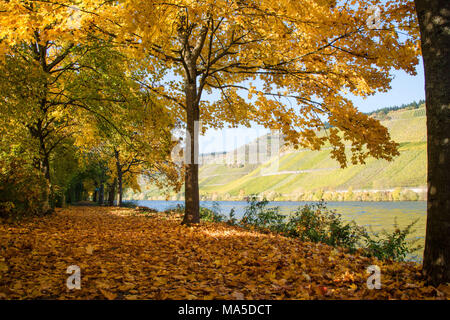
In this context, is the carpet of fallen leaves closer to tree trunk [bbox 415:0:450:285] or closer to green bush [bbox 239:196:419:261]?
tree trunk [bbox 415:0:450:285]

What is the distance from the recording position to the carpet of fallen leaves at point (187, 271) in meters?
3.32

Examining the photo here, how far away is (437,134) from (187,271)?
14.1ft

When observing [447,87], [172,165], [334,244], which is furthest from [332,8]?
[172,165]

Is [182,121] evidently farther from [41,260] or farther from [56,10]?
[41,260]

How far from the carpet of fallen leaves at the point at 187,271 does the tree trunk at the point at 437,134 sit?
44 cm

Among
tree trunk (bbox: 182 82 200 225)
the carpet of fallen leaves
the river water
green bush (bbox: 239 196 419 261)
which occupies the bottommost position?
the river water

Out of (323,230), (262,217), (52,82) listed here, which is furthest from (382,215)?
(52,82)

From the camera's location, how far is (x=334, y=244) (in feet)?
26.6

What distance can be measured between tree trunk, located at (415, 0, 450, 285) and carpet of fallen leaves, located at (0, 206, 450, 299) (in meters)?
0.44

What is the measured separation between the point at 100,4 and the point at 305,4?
5273 mm

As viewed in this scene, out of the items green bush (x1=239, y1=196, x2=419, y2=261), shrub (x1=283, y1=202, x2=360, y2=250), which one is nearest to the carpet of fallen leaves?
green bush (x1=239, y1=196, x2=419, y2=261)

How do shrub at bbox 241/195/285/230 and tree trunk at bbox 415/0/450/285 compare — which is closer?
tree trunk at bbox 415/0/450/285

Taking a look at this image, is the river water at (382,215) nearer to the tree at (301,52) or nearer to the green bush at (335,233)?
the green bush at (335,233)

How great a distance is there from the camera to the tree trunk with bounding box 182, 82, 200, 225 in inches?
344
